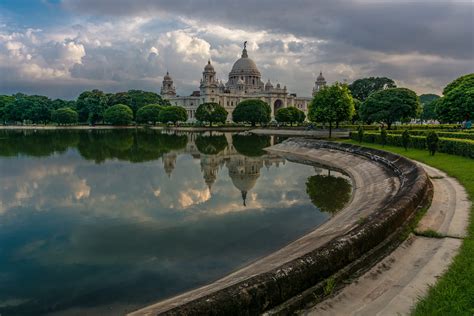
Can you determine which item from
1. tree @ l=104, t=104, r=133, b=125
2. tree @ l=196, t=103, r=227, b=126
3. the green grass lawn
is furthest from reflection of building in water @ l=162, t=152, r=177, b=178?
tree @ l=104, t=104, r=133, b=125

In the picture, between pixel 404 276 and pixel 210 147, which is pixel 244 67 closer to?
pixel 210 147

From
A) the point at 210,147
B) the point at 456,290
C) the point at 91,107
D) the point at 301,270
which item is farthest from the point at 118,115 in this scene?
the point at 456,290

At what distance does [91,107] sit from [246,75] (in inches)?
2397

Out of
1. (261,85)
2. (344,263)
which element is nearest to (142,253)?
Result: (344,263)

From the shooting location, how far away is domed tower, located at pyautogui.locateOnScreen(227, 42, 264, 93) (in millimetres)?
140000

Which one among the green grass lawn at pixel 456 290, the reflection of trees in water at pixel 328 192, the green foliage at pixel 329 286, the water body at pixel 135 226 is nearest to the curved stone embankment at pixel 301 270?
the green foliage at pixel 329 286

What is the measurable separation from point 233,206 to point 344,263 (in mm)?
9688

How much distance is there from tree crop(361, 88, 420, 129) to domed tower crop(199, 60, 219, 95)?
8233 cm

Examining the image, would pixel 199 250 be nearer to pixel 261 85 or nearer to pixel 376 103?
pixel 376 103

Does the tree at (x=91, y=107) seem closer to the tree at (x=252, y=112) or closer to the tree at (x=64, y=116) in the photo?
the tree at (x=64, y=116)

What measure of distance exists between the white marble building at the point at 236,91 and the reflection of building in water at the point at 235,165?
91378 mm

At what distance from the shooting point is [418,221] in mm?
10414

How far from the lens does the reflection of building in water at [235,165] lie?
898 inches

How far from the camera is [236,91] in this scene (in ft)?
445
